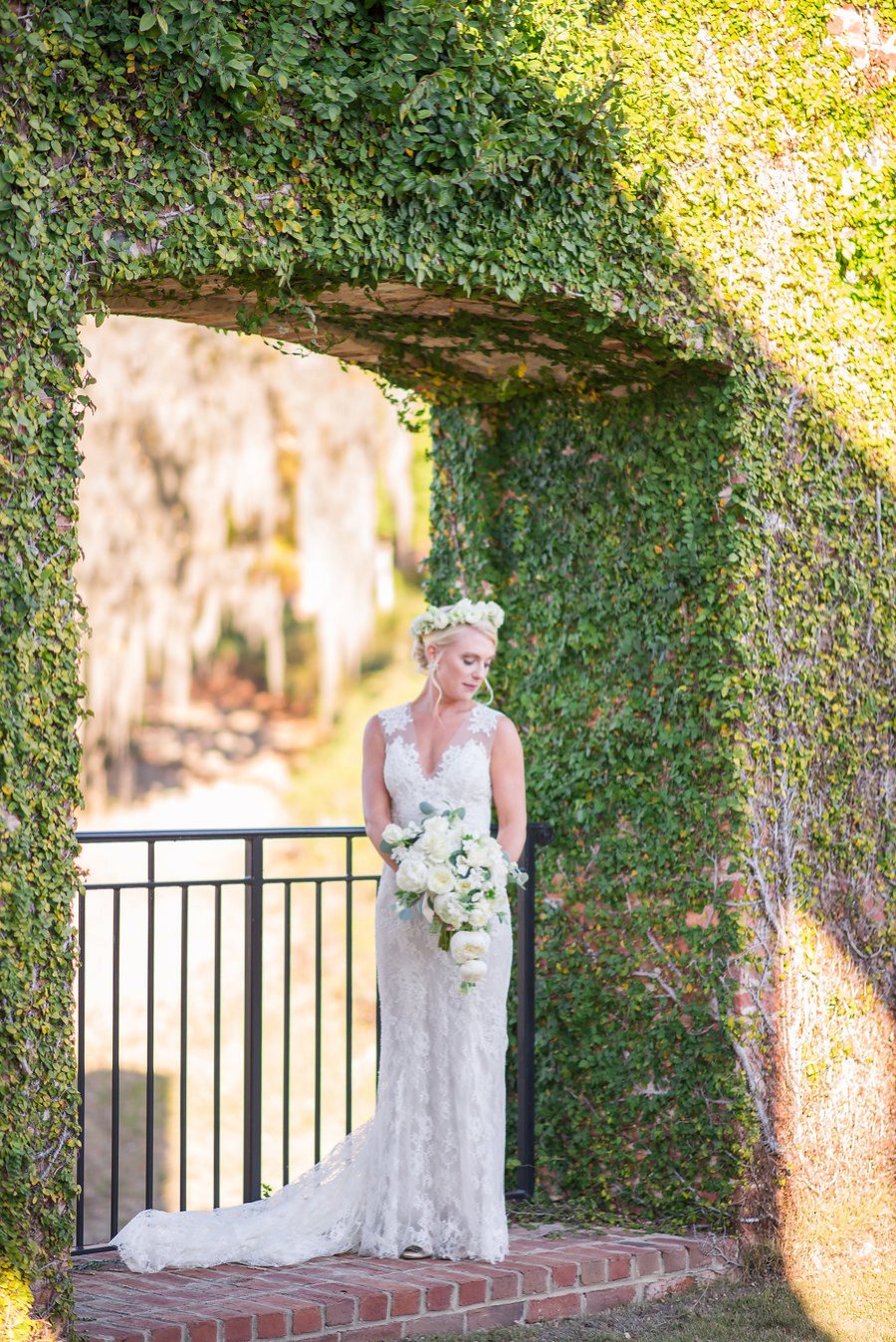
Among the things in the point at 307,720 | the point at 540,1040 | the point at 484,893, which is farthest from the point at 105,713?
the point at 484,893

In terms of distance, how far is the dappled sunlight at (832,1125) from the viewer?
4.88m

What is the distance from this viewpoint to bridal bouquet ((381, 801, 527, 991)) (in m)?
4.24

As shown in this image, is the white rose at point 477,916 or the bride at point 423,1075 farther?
the bride at point 423,1075

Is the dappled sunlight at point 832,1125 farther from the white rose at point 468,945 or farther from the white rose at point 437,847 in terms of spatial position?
the white rose at point 437,847

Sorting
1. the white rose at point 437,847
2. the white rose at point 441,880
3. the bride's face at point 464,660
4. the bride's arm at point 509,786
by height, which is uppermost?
the bride's face at point 464,660

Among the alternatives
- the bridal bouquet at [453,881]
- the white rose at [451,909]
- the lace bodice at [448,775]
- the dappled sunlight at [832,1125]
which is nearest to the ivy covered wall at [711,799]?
the dappled sunlight at [832,1125]

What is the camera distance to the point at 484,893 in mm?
4285

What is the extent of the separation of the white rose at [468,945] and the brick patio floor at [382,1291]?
0.87m

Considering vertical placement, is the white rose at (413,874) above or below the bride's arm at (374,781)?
below

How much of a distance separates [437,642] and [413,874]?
0.75m

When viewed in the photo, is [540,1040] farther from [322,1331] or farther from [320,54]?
[320,54]

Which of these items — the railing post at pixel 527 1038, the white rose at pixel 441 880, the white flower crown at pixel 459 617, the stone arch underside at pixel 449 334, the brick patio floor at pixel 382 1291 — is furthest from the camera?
the railing post at pixel 527 1038

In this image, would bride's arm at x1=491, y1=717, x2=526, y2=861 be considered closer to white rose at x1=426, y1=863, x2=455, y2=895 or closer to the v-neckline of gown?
the v-neckline of gown

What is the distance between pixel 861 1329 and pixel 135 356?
34.8ft
